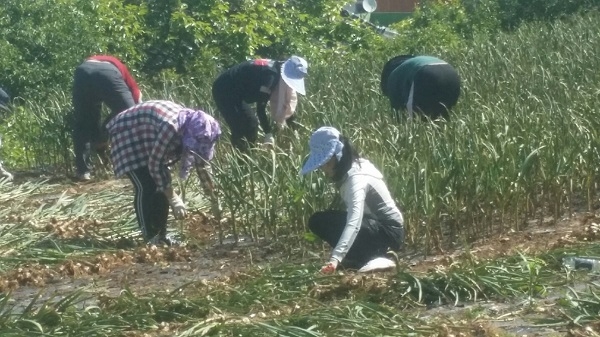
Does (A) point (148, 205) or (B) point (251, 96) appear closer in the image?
(A) point (148, 205)

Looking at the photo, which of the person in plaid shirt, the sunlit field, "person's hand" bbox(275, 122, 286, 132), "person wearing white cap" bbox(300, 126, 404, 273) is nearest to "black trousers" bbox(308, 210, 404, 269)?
"person wearing white cap" bbox(300, 126, 404, 273)

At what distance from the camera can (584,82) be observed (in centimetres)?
1137

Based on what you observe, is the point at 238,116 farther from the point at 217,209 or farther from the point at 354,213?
the point at 354,213

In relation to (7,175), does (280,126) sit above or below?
above

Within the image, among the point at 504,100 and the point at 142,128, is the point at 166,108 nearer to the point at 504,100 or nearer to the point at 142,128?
the point at 142,128

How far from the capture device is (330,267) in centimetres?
660

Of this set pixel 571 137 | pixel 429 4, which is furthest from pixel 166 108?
pixel 429 4

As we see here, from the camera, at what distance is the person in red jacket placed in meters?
10.8

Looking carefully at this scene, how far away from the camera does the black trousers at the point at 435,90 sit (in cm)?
962

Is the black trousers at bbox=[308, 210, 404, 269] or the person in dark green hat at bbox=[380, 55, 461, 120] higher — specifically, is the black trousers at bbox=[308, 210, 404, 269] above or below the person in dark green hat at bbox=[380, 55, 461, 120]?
below

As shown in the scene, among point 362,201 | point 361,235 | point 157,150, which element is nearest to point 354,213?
point 362,201

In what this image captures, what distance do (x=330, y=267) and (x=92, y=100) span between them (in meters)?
5.03

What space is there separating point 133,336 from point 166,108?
273 centimetres

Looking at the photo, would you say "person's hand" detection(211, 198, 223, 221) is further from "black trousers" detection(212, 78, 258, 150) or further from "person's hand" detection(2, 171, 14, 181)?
"person's hand" detection(2, 171, 14, 181)
